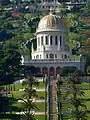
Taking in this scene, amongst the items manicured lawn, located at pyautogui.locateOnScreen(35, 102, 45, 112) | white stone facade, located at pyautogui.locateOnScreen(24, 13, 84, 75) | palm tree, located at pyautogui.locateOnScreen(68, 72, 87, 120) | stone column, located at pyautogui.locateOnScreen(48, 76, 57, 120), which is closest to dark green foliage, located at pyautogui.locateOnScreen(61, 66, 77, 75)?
white stone facade, located at pyautogui.locateOnScreen(24, 13, 84, 75)

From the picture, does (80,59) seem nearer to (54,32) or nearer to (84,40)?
(54,32)

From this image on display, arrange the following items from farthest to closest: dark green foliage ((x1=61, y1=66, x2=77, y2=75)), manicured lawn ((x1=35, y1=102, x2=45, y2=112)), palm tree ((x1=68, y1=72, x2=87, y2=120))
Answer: dark green foliage ((x1=61, y1=66, x2=77, y2=75)) → manicured lawn ((x1=35, y1=102, x2=45, y2=112)) → palm tree ((x1=68, y1=72, x2=87, y2=120))

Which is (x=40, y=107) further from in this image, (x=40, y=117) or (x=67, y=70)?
(x=67, y=70)

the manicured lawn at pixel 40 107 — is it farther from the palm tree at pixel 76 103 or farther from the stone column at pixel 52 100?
the palm tree at pixel 76 103

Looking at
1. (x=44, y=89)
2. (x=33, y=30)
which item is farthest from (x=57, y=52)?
(x=33, y=30)

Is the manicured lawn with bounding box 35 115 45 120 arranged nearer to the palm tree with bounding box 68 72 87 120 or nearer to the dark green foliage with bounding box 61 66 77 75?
the palm tree with bounding box 68 72 87 120

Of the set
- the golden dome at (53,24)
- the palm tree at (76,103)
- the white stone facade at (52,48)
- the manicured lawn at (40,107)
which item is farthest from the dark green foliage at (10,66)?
the palm tree at (76,103)

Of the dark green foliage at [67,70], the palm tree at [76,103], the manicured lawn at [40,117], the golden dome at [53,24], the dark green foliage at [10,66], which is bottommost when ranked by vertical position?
the dark green foliage at [67,70]

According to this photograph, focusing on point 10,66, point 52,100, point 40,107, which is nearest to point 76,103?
point 52,100

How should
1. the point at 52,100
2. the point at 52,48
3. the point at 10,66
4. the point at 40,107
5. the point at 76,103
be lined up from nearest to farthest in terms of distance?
the point at 76,103 → the point at 52,100 → the point at 40,107 → the point at 10,66 → the point at 52,48

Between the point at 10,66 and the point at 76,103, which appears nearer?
the point at 76,103

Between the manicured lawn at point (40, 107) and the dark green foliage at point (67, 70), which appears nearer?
the manicured lawn at point (40, 107)

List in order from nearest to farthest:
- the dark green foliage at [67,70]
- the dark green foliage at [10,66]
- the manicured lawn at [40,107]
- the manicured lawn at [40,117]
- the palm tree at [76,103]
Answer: the palm tree at [76,103] → the manicured lawn at [40,117] → the manicured lawn at [40,107] → the dark green foliage at [10,66] → the dark green foliage at [67,70]
